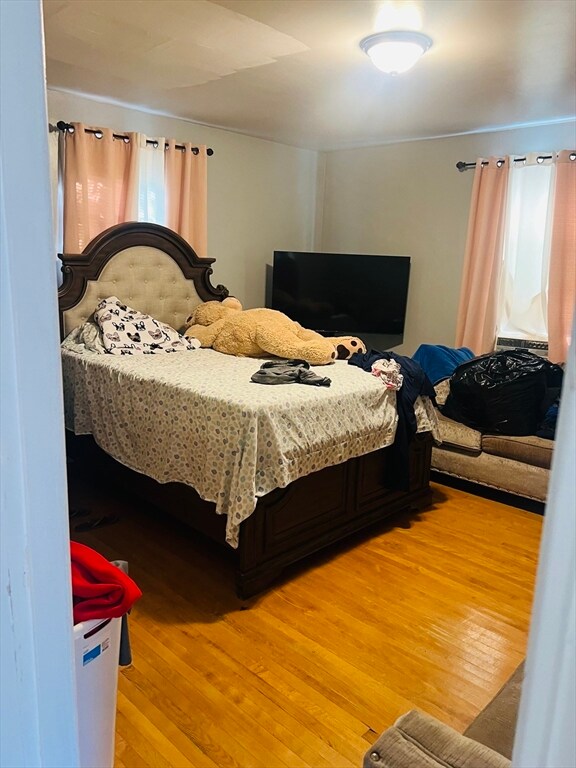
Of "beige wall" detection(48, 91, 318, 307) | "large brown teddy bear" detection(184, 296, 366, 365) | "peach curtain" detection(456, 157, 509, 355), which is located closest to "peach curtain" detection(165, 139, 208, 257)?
"beige wall" detection(48, 91, 318, 307)

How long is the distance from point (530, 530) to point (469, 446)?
0.62 meters

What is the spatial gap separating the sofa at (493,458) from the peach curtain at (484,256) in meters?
0.98

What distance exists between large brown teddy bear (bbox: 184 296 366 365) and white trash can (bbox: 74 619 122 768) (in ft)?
6.87

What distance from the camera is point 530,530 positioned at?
3201 mm

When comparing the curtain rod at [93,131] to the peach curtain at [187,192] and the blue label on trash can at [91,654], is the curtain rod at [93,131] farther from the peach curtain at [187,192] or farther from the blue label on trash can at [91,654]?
the blue label on trash can at [91,654]

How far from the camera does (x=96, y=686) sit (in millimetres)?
1390

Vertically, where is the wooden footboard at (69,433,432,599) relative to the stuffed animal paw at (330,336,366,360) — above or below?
below

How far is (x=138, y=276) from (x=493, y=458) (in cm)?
257

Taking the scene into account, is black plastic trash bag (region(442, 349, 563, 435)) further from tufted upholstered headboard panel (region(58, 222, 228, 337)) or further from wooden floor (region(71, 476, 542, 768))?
tufted upholstered headboard panel (region(58, 222, 228, 337))

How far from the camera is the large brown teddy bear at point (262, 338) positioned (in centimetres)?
334

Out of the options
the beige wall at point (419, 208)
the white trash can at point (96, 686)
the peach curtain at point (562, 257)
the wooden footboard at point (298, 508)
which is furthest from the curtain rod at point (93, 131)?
the white trash can at point (96, 686)

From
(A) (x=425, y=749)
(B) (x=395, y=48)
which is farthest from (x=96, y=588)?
(B) (x=395, y=48)

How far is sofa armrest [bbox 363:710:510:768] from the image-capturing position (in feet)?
2.80

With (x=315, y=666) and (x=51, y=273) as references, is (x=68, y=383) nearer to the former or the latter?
(x=315, y=666)
